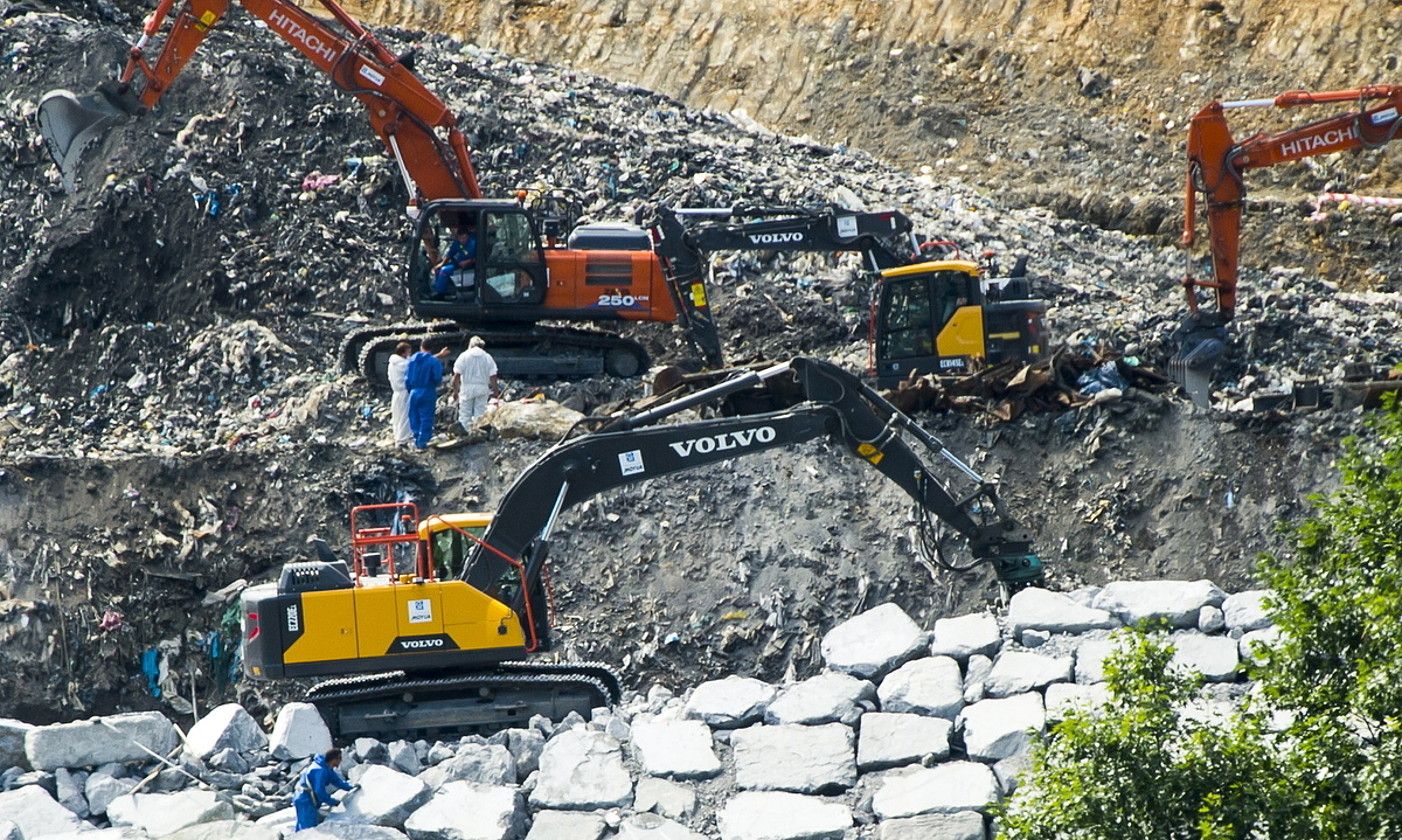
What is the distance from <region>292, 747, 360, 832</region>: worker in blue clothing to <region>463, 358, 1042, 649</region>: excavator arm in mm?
2638

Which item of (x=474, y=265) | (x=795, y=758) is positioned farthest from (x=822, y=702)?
(x=474, y=265)

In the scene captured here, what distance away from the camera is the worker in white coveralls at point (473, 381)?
56.4 ft

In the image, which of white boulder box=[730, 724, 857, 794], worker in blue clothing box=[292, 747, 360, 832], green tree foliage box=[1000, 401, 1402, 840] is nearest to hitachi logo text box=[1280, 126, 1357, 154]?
white boulder box=[730, 724, 857, 794]

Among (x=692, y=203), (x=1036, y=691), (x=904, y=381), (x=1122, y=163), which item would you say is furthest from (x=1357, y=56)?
(x=1036, y=691)

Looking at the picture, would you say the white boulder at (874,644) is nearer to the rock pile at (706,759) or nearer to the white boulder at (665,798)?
the rock pile at (706,759)

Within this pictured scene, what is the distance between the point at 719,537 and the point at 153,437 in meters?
6.50

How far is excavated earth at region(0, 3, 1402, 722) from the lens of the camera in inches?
611

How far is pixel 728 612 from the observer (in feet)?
Answer: 49.9

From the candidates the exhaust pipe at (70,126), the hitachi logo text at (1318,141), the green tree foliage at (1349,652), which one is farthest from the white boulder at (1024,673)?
the exhaust pipe at (70,126)

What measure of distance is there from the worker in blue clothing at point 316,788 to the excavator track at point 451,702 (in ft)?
8.88

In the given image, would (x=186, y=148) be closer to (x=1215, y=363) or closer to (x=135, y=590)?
(x=135, y=590)

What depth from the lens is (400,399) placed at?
17109mm

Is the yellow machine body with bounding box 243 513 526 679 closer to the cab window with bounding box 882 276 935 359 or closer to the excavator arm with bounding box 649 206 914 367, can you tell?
the cab window with bounding box 882 276 935 359

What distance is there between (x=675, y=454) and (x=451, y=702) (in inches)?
91.3
